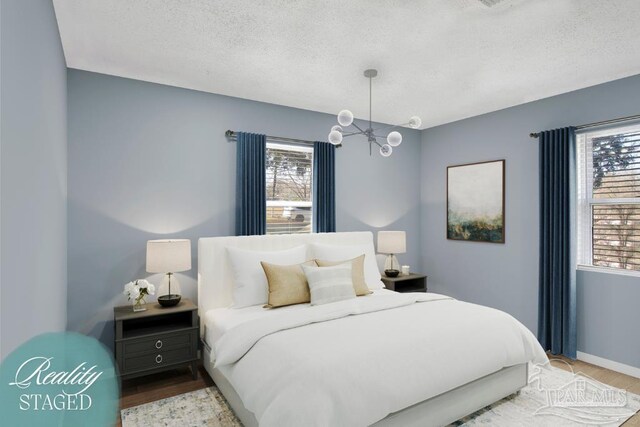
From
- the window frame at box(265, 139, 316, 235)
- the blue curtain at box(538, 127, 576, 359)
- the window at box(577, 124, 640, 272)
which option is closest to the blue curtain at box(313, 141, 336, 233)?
the window frame at box(265, 139, 316, 235)

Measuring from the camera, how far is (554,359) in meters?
3.53

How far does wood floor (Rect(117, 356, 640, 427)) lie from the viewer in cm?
279

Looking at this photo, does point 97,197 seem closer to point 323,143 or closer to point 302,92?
point 302,92

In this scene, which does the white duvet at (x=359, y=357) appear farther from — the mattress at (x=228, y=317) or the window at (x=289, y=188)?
the window at (x=289, y=188)

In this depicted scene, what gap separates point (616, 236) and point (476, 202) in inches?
57.5

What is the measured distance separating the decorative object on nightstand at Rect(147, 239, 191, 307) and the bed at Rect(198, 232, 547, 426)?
1.46ft

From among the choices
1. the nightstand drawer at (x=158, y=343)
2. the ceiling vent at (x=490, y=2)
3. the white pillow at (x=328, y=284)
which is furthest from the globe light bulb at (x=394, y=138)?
the nightstand drawer at (x=158, y=343)

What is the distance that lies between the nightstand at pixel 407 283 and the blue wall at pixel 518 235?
573 mm

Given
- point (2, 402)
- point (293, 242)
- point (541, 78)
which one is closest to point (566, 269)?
point (541, 78)

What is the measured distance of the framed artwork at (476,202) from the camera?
4309 millimetres

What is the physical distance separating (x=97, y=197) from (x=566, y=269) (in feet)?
14.5

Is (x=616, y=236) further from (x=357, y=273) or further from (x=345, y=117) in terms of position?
(x=345, y=117)

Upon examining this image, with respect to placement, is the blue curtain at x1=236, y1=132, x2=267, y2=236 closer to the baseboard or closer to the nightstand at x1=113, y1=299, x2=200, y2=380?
the nightstand at x1=113, y1=299, x2=200, y2=380

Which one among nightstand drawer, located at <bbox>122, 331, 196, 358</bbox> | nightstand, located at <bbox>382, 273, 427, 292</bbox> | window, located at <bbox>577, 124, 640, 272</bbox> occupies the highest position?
window, located at <bbox>577, 124, 640, 272</bbox>
